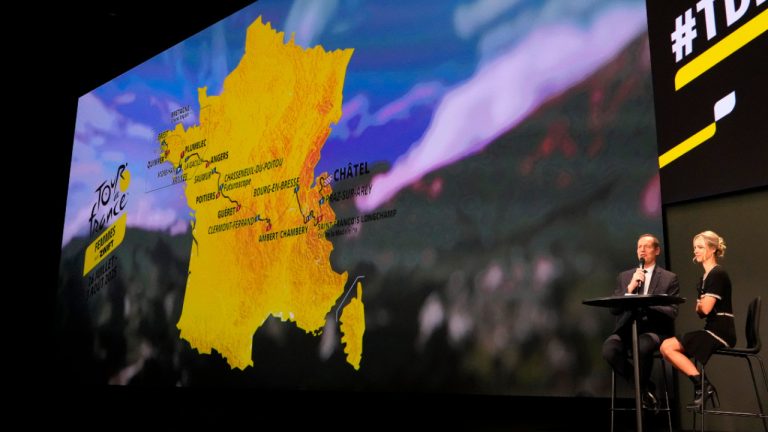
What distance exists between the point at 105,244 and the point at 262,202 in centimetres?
254

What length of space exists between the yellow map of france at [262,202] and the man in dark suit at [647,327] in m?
2.16

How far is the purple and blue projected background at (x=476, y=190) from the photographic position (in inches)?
170

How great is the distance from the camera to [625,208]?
4.23 meters

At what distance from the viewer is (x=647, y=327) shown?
11.7 feet

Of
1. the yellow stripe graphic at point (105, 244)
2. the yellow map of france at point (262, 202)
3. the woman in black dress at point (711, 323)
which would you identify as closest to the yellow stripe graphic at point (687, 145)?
the woman in black dress at point (711, 323)

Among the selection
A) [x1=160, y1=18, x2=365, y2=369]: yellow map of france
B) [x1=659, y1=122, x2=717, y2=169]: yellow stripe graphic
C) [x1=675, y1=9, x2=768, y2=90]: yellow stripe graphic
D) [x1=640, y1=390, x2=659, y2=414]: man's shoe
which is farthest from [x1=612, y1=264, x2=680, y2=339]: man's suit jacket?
[x1=160, y1=18, x2=365, y2=369]: yellow map of france

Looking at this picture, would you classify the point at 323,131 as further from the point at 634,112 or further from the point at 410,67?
the point at 634,112

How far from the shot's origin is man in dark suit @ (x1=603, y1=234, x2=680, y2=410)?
3473mm

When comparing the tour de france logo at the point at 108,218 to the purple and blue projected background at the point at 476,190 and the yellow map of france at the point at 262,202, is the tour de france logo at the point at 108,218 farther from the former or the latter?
the purple and blue projected background at the point at 476,190

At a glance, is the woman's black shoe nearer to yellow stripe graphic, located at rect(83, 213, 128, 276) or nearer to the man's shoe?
the man's shoe

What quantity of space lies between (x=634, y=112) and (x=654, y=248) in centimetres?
103

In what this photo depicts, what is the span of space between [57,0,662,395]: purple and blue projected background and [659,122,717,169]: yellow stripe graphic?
0.11m

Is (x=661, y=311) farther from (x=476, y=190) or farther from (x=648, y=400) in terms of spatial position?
(x=476, y=190)

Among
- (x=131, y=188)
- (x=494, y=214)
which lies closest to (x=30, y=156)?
(x=131, y=188)
